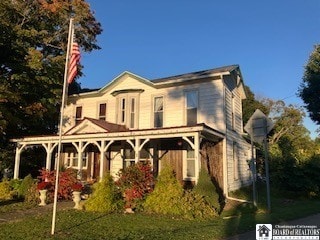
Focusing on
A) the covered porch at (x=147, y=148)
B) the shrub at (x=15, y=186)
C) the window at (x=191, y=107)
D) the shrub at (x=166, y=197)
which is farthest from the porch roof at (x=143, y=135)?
the shrub at (x=15, y=186)

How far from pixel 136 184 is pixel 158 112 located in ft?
23.9

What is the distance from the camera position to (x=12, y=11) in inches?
931

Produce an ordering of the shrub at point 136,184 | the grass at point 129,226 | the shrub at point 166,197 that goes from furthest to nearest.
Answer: the shrub at point 136,184 < the shrub at point 166,197 < the grass at point 129,226

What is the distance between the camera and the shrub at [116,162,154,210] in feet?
47.3

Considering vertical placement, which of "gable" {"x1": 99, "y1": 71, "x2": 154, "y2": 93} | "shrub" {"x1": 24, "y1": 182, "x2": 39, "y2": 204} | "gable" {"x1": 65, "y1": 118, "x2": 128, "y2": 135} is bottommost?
"shrub" {"x1": 24, "y1": 182, "x2": 39, "y2": 204}

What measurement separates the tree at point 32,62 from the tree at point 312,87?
19.6 meters

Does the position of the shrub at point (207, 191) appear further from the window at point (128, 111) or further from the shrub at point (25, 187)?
the shrub at point (25, 187)

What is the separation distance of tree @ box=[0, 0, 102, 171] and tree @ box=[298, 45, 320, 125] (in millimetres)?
19634

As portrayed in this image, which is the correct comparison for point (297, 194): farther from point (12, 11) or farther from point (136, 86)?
point (12, 11)

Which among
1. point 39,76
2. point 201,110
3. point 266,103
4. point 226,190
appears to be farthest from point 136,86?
point 266,103

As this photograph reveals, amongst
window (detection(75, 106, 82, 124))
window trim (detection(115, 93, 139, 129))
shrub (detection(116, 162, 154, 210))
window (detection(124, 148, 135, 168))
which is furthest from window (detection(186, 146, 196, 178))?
window (detection(75, 106, 82, 124))

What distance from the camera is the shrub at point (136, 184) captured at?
14.4 m
